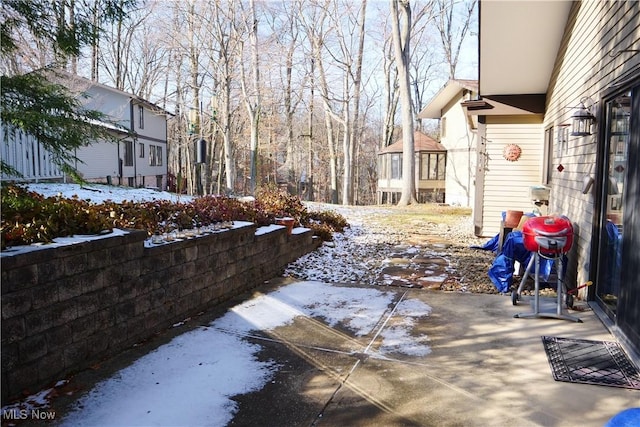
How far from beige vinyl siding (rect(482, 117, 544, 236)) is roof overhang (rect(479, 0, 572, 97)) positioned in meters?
0.90

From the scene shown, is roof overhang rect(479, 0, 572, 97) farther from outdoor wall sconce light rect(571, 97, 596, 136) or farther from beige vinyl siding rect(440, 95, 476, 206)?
beige vinyl siding rect(440, 95, 476, 206)

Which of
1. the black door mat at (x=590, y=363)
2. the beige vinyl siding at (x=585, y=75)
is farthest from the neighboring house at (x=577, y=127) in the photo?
the black door mat at (x=590, y=363)

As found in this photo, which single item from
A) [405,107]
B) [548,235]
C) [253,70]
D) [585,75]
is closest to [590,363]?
[548,235]

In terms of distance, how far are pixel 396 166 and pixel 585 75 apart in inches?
709

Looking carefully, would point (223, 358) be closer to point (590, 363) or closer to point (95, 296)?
point (95, 296)

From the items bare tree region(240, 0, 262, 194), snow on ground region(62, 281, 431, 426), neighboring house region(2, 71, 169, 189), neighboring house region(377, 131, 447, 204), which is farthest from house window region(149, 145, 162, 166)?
snow on ground region(62, 281, 431, 426)

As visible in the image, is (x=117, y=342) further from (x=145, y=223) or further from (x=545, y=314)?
(x=545, y=314)

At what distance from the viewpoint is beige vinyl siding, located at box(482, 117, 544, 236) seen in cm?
879

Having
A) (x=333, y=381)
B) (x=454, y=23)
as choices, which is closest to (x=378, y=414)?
(x=333, y=381)

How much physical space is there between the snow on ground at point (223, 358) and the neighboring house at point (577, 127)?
171cm

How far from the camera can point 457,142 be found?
19.9 metres

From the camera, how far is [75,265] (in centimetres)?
310

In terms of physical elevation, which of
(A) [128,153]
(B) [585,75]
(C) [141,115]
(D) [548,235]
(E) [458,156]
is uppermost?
(C) [141,115]

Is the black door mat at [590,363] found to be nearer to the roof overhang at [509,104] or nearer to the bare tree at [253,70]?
the roof overhang at [509,104]
